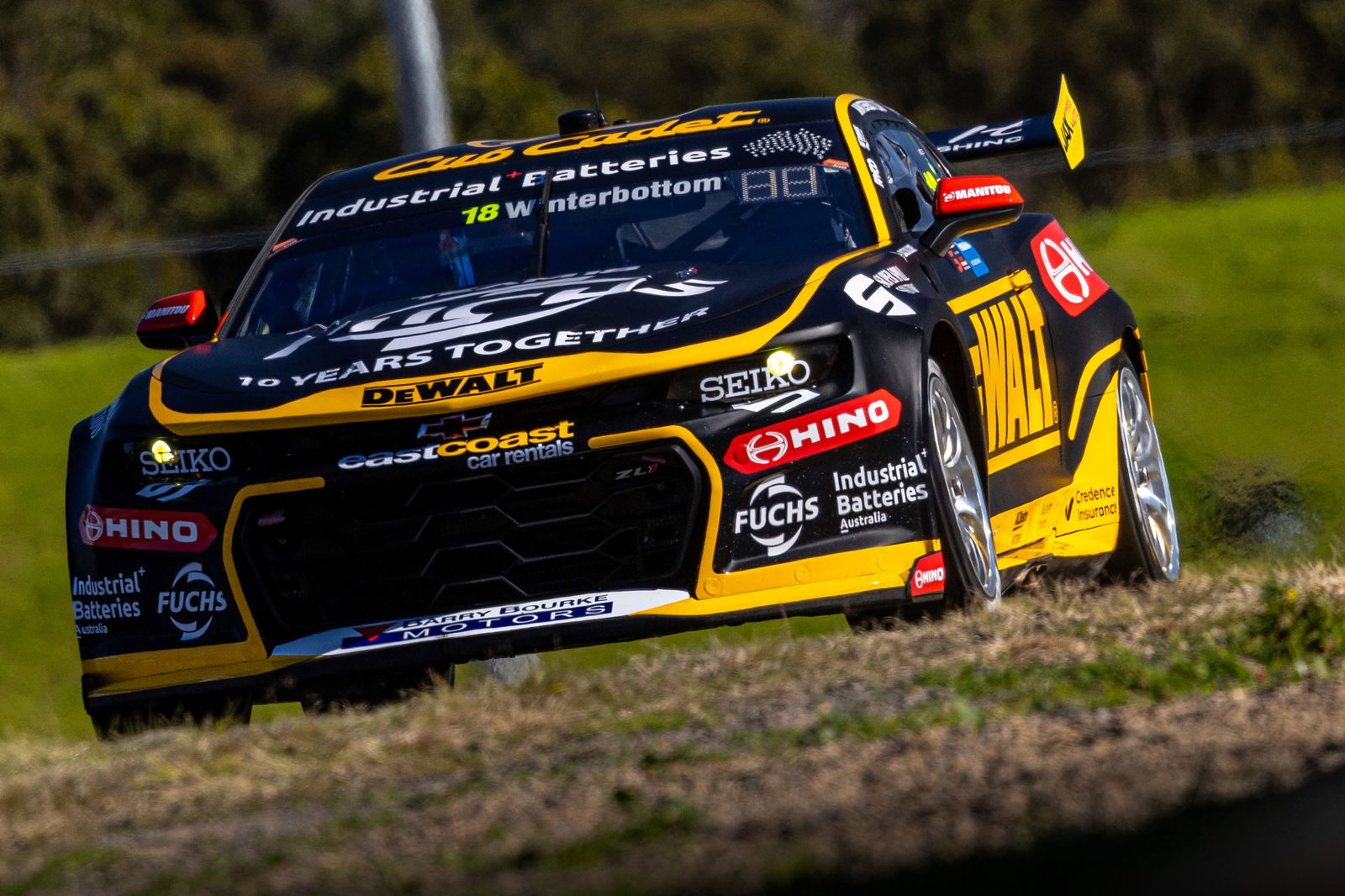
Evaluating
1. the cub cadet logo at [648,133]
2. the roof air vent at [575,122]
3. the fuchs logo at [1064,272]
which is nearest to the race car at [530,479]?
the cub cadet logo at [648,133]

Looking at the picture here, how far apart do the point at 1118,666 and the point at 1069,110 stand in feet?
13.1

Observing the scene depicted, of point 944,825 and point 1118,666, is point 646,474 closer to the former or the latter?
point 1118,666

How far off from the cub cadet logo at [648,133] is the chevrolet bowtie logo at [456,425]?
1891mm

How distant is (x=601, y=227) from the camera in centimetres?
648

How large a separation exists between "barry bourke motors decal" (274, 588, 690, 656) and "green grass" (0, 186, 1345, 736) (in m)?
4.90

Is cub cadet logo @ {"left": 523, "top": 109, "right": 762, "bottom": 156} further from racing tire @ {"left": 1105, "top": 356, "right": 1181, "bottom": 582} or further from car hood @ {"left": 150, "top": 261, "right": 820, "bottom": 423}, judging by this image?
racing tire @ {"left": 1105, "top": 356, "right": 1181, "bottom": 582}

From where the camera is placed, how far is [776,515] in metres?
5.24

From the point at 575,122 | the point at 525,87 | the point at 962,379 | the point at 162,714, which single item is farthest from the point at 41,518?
the point at 525,87

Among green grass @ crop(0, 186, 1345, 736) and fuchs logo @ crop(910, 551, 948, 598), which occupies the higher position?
fuchs logo @ crop(910, 551, 948, 598)

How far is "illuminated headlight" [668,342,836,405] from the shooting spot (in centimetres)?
521

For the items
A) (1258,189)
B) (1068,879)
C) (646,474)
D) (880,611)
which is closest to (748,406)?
(646,474)

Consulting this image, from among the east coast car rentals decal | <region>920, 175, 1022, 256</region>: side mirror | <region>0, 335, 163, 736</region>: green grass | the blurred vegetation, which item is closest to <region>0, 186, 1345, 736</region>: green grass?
<region>0, 335, 163, 736</region>: green grass

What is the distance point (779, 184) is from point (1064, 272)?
1.35 meters

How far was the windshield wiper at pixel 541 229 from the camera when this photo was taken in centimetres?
637
